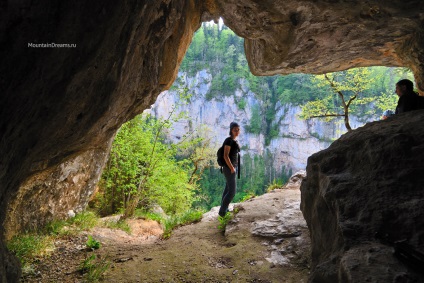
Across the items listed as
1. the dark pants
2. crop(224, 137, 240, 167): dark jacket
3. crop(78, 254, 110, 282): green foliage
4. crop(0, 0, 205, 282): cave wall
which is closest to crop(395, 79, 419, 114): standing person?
crop(224, 137, 240, 167): dark jacket

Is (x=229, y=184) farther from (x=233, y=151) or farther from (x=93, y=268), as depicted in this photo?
(x=93, y=268)

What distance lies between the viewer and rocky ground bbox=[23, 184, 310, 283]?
12.6 feet

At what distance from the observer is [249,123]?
6125cm

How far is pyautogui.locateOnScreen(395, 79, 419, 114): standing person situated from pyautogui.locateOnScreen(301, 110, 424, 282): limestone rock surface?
0.71 metres

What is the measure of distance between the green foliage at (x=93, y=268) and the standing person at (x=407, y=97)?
208 inches

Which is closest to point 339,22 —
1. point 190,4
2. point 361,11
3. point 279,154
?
point 361,11

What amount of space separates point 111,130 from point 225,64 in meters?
61.6

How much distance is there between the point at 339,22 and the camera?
527 centimetres

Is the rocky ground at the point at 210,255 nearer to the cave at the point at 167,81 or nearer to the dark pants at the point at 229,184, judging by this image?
the dark pants at the point at 229,184

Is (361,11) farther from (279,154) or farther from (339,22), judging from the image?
(279,154)

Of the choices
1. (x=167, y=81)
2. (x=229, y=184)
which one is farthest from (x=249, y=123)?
(x=229, y=184)

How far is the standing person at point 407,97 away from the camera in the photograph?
4.08 m

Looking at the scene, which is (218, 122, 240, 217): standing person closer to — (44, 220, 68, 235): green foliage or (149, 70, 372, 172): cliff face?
(44, 220, 68, 235): green foliage

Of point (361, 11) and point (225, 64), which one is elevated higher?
point (225, 64)
